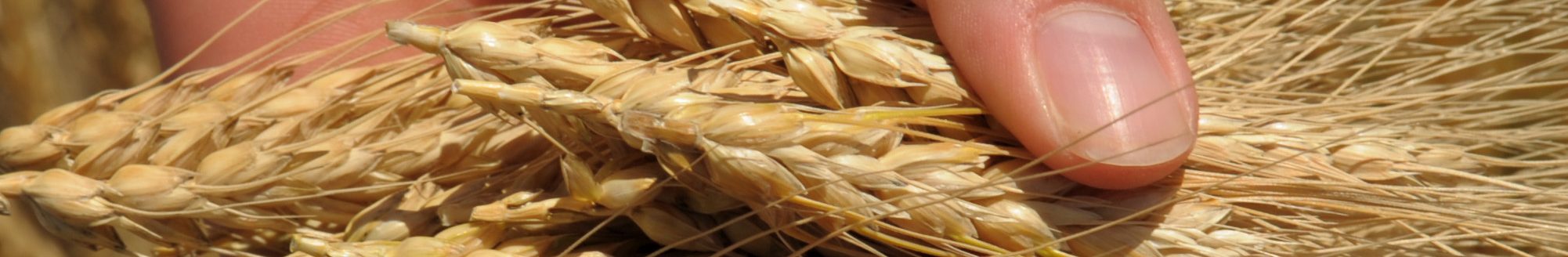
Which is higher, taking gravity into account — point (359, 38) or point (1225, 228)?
point (359, 38)

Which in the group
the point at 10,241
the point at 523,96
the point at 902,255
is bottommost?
the point at 10,241

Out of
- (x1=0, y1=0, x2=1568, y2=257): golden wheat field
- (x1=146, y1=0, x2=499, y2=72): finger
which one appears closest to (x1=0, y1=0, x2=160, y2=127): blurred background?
(x1=146, y1=0, x2=499, y2=72): finger

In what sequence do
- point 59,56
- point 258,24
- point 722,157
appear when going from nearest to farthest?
point 722,157, point 258,24, point 59,56

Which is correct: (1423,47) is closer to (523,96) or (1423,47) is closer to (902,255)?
(902,255)

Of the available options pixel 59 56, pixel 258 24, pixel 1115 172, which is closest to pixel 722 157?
pixel 1115 172

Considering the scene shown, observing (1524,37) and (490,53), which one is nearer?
(490,53)

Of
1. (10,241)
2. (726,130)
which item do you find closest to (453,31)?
(726,130)

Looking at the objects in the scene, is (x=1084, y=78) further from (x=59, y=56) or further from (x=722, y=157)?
(x=59, y=56)
